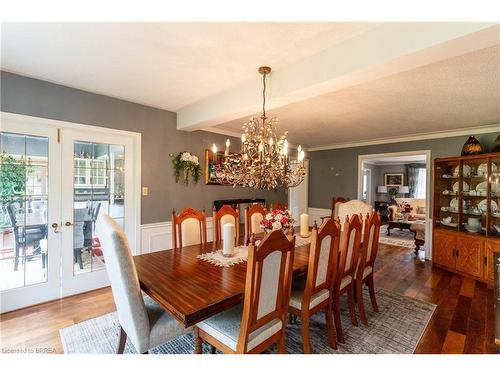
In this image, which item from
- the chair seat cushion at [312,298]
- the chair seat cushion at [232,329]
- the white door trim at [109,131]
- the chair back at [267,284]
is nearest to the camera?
the chair back at [267,284]

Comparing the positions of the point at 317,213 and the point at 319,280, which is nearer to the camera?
the point at 319,280

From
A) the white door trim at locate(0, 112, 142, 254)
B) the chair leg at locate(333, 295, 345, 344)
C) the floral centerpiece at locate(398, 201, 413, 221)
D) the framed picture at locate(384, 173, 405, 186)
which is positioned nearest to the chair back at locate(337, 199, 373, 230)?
the chair leg at locate(333, 295, 345, 344)

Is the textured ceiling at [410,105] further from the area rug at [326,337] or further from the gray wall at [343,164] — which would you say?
the area rug at [326,337]

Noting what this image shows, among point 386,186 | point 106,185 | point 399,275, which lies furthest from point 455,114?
point 386,186

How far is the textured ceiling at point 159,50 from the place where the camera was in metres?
1.64

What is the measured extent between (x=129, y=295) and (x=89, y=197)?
2.05 metres

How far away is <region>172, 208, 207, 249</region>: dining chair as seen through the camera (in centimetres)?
256

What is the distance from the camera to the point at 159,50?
1907 mm

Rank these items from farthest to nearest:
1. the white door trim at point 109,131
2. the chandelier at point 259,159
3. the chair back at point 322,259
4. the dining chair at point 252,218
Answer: the dining chair at point 252,218 → the white door trim at point 109,131 → the chandelier at point 259,159 → the chair back at point 322,259

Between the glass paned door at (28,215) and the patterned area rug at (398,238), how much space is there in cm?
620

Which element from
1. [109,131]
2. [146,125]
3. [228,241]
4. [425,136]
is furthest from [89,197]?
[425,136]

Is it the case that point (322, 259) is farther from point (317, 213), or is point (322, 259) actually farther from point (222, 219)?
point (317, 213)

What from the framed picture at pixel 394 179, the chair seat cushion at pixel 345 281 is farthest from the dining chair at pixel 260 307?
the framed picture at pixel 394 179

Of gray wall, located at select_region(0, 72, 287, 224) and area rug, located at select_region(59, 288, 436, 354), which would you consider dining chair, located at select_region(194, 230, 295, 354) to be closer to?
area rug, located at select_region(59, 288, 436, 354)
